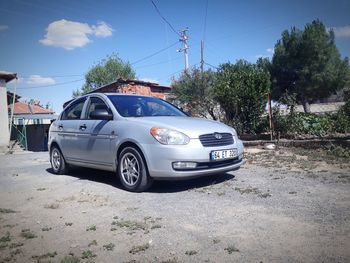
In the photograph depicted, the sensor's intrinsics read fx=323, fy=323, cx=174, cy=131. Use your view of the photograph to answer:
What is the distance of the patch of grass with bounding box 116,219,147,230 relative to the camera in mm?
3523

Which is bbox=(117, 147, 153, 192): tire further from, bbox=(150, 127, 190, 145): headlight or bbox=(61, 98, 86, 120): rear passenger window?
A: bbox=(61, 98, 86, 120): rear passenger window

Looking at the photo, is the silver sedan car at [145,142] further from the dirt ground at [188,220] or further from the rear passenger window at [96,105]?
the dirt ground at [188,220]

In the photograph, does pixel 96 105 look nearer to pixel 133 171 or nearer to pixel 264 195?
pixel 133 171

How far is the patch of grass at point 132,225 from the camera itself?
3523 mm

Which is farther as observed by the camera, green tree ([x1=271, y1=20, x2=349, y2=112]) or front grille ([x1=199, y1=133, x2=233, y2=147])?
green tree ([x1=271, y1=20, x2=349, y2=112])

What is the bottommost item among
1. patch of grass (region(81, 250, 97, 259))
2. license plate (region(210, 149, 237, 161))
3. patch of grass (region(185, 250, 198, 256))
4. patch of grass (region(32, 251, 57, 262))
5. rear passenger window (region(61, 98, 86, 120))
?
patch of grass (region(32, 251, 57, 262))

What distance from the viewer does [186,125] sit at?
514 cm

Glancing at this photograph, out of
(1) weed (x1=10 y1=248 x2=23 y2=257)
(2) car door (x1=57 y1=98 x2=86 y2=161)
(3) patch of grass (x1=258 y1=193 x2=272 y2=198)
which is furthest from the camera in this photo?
(2) car door (x1=57 y1=98 x2=86 y2=161)

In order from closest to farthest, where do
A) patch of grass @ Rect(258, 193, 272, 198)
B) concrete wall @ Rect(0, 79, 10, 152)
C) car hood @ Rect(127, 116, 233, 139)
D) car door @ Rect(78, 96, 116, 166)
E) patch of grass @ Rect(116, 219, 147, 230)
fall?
1. patch of grass @ Rect(116, 219, 147, 230)
2. patch of grass @ Rect(258, 193, 272, 198)
3. car hood @ Rect(127, 116, 233, 139)
4. car door @ Rect(78, 96, 116, 166)
5. concrete wall @ Rect(0, 79, 10, 152)

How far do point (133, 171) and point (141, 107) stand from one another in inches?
54.4

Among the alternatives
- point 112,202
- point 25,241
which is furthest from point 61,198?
point 25,241

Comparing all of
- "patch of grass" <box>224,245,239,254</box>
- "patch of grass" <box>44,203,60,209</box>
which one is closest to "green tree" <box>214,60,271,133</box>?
"patch of grass" <box>44,203,60,209</box>

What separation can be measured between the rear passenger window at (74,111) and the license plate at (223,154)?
10.5ft

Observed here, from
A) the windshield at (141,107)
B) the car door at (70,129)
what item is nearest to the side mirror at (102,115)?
the windshield at (141,107)
